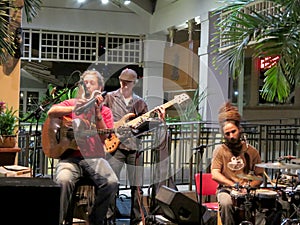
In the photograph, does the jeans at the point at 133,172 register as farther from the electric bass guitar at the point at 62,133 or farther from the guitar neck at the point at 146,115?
the electric bass guitar at the point at 62,133

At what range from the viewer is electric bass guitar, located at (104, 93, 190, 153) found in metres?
4.37

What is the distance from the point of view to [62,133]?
4070mm

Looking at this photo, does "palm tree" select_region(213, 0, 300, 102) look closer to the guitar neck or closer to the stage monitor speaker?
the guitar neck

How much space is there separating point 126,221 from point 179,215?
0.94m

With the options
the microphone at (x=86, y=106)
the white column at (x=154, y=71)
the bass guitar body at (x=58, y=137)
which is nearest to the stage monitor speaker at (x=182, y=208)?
the bass guitar body at (x=58, y=137)

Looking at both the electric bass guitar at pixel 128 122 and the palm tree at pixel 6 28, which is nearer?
the palm tree at pixel 6 28

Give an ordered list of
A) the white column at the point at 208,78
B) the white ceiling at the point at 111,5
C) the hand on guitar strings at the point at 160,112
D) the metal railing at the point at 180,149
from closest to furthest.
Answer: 1. the hand on guitar strings at the point at 160,112
2. the metal railing at the point at 180,149
3. the white column at the point at 208,78
4. the white ceiling at the point at 111,5

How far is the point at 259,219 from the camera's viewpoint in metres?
3.97

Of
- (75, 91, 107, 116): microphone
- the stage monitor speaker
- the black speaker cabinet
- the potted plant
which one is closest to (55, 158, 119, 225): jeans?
(75, 91, 107, 116): microphone

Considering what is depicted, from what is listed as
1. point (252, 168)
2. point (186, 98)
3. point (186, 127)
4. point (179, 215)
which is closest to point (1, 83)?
point (186, 98)

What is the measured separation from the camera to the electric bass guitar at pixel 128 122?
4.37 metres

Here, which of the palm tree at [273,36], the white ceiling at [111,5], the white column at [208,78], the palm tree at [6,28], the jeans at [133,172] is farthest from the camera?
the white ceiling at [111,5]

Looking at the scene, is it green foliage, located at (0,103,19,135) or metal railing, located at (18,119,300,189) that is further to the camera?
metal railing, located at (18,119,300,189)

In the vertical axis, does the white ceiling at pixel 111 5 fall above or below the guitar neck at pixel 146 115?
above
